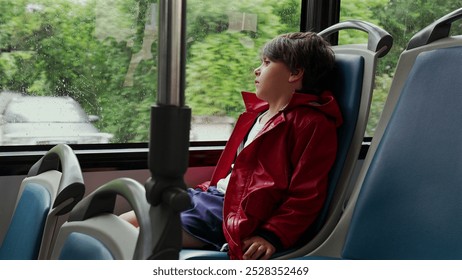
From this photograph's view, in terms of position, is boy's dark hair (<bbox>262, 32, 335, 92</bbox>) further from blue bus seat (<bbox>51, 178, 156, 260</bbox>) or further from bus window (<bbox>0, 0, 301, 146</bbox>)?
blue bus seat (<bbox>51, 178, 156, 260</bbox>)

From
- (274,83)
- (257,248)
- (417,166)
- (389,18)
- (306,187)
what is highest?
(389,18)

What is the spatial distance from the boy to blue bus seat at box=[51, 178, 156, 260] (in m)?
0.88

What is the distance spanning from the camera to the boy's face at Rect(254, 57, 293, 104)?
1819 mm

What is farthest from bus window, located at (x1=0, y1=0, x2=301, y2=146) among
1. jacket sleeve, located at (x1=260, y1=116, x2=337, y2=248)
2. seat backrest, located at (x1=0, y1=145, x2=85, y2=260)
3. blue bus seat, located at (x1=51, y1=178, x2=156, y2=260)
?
blue bus seat, located at (x1=51, y1=178, x2=156, y2=260)

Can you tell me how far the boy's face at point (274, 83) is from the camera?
1819 mm

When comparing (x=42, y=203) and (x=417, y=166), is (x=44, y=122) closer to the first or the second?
(x=42, y=203)

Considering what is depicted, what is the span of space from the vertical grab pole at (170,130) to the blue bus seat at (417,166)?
0.94m

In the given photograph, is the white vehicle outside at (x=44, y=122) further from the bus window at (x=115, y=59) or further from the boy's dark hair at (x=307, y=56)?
the boy's dark hair at (x=307, y=56)

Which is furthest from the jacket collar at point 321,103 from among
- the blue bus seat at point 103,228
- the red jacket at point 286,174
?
the blue bus seat at point 103,228

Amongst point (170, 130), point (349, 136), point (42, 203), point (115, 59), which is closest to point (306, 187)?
point (349, 136)

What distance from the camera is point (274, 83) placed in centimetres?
182

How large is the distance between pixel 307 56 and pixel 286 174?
1.22 feet

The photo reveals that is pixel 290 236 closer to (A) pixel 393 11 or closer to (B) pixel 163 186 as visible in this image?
(B) pixel 163 186
